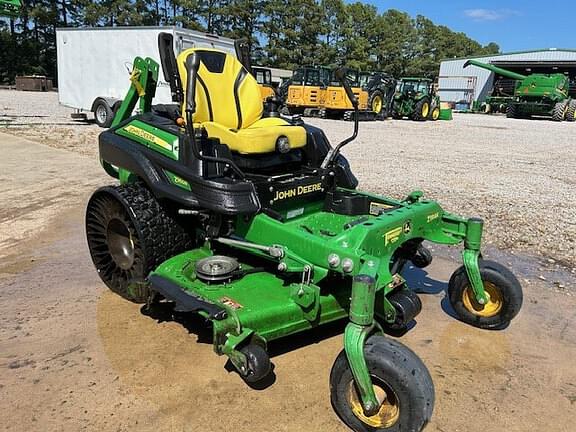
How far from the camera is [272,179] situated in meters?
3.37

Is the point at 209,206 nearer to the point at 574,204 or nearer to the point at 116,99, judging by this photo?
the point at 574,204

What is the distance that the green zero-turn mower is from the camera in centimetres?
237

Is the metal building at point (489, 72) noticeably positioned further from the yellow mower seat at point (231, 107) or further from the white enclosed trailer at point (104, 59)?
the yellow mower seat at point (231, 107)

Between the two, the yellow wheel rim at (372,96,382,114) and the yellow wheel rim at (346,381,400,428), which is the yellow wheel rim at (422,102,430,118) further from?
the yellow wheel rim at (346,381,400,428)

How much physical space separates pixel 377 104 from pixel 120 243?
63.4 feet

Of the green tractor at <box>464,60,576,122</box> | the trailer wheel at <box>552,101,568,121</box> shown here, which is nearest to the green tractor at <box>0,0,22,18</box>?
the green tractor at <box>464,60,576,122</box>

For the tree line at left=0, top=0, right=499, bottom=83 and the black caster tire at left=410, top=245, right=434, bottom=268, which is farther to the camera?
the tree line at left=0, top=0, right=499, bottom=83

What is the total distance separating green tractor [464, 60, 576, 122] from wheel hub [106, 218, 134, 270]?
28.0 metres

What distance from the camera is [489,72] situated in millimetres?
41594

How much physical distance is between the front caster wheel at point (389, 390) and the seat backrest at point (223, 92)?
7.02 ft

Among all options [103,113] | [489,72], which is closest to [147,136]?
[103,113]

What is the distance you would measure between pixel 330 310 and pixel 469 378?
85 cm

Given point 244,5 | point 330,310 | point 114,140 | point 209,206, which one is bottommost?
point 330,310

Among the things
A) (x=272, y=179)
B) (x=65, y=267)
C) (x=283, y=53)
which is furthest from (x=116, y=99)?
(x=283, y=53)
